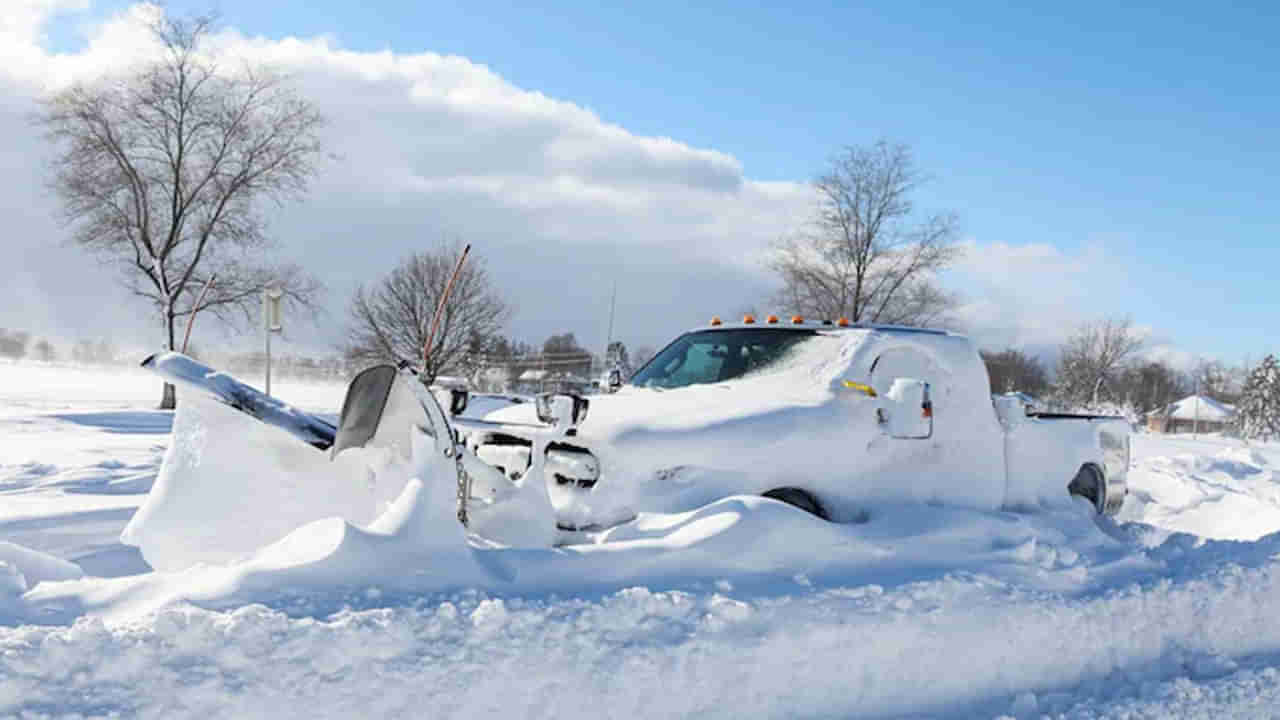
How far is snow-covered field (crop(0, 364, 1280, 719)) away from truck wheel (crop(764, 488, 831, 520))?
1.02 ft

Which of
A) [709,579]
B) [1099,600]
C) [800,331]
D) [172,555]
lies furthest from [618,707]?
[800,331]

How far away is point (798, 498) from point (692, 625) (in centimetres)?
166

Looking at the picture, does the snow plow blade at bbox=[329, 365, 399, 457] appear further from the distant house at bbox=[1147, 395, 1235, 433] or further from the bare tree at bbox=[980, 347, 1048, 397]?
the distant house at bbox=[1147, 395, 1235, 433]

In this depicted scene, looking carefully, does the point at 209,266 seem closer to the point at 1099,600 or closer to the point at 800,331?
the point at 800,331

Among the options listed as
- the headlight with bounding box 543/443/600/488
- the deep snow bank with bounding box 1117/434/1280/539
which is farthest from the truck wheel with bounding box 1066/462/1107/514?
the headlight with bounding box 543/443/600/488

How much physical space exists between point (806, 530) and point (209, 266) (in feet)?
84.9

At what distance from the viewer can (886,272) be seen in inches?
1158

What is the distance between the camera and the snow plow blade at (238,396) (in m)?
4.61

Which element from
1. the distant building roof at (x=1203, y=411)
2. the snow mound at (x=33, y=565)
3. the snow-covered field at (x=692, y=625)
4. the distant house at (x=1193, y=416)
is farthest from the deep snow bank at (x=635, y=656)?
the distant building roof at (x=1203, y=411)

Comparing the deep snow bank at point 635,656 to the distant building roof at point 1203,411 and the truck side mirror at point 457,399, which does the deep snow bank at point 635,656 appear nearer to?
the truck side mirror at point 457,399

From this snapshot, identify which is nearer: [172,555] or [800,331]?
[172,555]

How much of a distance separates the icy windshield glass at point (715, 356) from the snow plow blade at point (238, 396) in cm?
249

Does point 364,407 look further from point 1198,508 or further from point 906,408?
point 1198,508

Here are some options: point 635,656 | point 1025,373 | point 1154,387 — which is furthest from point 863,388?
point 1154,387
